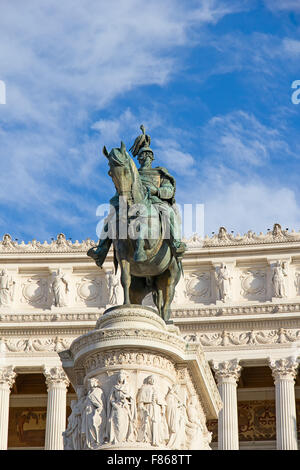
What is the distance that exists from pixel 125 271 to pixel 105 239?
0.75 metres

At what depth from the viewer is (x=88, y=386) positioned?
18.9m

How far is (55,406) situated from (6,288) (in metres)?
5.50

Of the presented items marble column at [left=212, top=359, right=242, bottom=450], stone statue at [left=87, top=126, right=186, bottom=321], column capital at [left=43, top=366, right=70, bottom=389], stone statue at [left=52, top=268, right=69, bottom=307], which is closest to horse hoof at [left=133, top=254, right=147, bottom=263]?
stone statue at [left=87, top=126, right=186, bottom=321]

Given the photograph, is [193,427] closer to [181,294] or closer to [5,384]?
[5,384]

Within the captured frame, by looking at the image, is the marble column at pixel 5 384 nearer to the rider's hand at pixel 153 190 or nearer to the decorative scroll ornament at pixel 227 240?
the decorative scroll ornament at pixel 227 240

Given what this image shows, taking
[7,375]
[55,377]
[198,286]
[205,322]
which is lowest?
Result: [55,377]

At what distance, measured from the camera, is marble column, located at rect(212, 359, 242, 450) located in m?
42.8

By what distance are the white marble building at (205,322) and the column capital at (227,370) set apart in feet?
0.12

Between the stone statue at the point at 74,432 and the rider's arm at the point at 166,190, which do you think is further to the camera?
the rider's arm at the point at 166,190

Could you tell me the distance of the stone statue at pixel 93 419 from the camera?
18281 mm

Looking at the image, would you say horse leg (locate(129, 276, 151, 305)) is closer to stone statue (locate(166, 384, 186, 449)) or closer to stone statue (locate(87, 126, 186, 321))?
stone statue (locate(87, 126, 186, 321))

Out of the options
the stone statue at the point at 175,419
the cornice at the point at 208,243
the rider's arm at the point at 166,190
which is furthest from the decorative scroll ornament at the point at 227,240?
the stone statue at the point at 175,419

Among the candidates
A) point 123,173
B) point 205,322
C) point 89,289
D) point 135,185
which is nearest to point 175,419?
point 135,185

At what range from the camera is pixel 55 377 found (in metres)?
45.2
